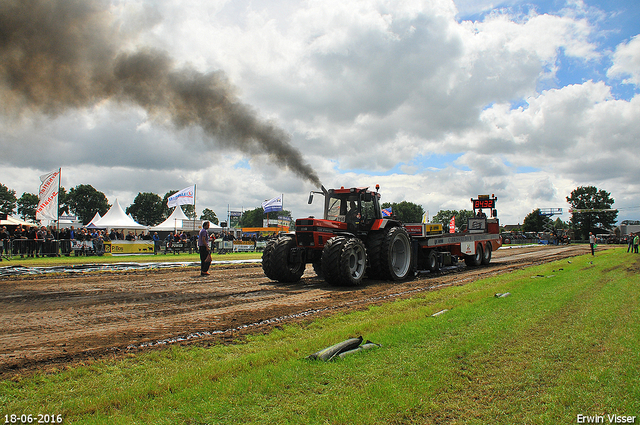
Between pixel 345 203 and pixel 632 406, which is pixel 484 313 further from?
pixel 345 203

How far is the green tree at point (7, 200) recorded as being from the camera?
318 ft

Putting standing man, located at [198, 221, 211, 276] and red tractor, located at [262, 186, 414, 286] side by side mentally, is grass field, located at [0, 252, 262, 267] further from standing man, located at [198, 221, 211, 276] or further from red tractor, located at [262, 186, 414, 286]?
red tractor, located at [262, 186, 414, 286]

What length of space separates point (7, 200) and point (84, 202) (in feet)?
54.1

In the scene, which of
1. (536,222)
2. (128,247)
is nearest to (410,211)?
(536,222)

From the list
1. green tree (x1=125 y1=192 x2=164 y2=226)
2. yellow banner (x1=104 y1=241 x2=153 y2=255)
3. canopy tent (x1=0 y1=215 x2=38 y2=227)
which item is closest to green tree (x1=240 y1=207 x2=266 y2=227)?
green tree (x1=125 y1=192 x2=164 y2=226)

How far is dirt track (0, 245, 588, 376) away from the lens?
5.05m

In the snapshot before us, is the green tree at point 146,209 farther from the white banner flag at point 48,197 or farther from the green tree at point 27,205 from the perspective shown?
the white banner flag at point 48,197

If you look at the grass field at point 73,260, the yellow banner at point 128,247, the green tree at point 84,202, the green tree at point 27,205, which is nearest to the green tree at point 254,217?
the green tree at point 84,202

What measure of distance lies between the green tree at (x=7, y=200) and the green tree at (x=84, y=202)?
12.0 metres

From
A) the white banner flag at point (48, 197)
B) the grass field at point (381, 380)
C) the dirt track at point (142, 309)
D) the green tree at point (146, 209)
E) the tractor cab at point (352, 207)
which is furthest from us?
the green tree at point (146, 209)

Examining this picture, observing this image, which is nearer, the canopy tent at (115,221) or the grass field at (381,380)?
the grass field at (381,380)

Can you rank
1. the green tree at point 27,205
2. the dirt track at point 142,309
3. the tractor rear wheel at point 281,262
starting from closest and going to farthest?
the dirt track at point 142,309 < the tractor rear wheel at point 281,262 < the green tree at point 27,205

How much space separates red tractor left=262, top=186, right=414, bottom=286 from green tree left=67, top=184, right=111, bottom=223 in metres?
113

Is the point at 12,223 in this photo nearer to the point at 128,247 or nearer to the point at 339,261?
the point at 128,247
